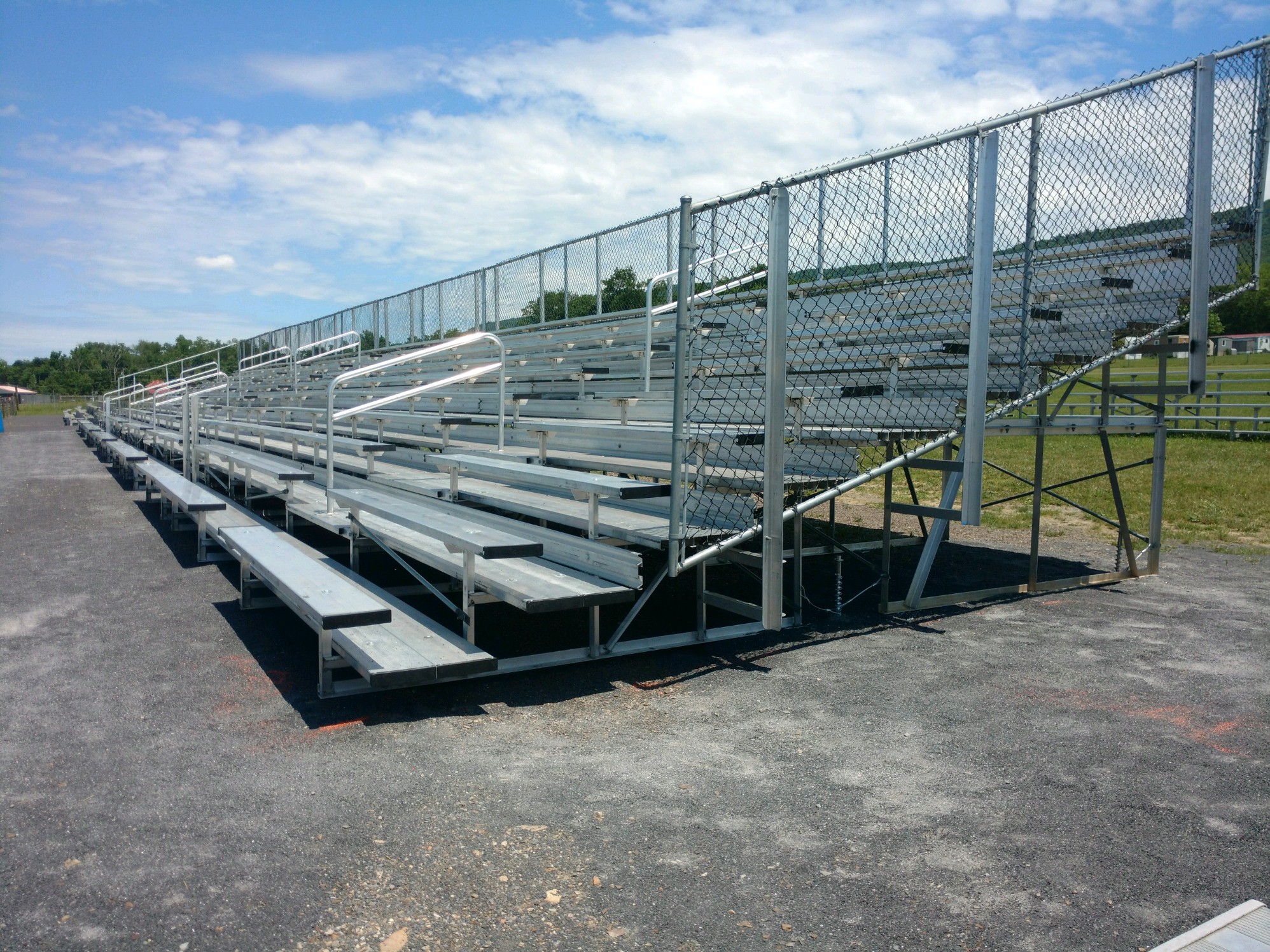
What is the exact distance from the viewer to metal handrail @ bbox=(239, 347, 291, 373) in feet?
72.3

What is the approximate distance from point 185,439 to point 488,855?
9235mm

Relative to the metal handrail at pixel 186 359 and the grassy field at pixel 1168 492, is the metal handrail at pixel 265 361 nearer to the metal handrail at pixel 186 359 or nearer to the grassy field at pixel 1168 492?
the metal handrail at pixel 186 359

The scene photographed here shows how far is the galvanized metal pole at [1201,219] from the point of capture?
504 centimetres

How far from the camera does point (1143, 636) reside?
5762 mm

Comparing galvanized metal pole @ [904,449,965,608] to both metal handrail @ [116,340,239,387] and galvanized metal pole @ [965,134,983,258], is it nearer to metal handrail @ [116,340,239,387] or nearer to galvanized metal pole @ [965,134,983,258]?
galvanized metal pole @ [965,134,983,258]

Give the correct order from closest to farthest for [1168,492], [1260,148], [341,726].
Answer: [341,726]
[1260,148]
[1168,492]

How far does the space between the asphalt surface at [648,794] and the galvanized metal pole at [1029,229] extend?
71.6 inches

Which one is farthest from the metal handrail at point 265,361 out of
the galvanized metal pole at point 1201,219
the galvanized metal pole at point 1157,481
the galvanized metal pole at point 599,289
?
the galvanized metal pole at point 1201,219

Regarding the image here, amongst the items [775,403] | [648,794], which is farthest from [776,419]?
[648,794]

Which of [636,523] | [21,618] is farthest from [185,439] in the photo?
[636,523]

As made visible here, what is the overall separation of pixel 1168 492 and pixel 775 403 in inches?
419

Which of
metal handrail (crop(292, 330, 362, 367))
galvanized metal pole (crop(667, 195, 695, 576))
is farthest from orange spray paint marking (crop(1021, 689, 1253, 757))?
metal handrail (crop(292, 330, 362, 367))

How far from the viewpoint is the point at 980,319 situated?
4.79 m

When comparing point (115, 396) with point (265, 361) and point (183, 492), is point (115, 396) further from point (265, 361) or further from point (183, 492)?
point (183, 492)
